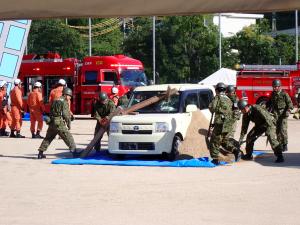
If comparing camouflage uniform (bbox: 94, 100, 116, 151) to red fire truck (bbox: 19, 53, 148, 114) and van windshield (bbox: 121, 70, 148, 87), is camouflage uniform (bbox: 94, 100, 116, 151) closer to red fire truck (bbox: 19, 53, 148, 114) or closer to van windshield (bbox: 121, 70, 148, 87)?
red fire truck (bbox: 19, 53, 148, 114)

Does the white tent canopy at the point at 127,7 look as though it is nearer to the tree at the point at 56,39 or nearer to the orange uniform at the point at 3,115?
the orange uniform at the point at 3,115

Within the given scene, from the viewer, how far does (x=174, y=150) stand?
14562mm

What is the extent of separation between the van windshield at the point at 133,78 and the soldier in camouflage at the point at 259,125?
1855cm

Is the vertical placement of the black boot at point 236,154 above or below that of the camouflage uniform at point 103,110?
below

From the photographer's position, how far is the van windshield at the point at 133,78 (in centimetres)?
3319

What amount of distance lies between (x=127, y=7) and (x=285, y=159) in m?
13.0

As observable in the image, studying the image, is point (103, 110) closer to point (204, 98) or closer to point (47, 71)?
point (204, 98)

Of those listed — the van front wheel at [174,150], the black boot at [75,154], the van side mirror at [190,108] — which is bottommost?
the black boot at [75,154]

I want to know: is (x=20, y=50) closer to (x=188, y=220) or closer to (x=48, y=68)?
(x=48, y=68)

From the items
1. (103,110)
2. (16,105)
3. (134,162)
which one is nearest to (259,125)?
(134,162)

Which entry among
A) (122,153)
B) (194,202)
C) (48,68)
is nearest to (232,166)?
(122,153)

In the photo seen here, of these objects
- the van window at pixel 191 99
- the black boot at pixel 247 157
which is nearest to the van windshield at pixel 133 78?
the van window at pixel 191 99

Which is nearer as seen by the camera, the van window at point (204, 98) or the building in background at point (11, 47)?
the van window at point (204, 98)

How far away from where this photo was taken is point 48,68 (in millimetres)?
35344
